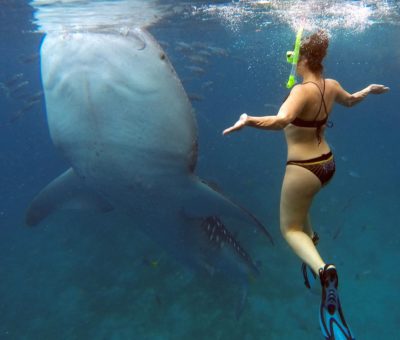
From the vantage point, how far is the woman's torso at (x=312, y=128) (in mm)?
2896

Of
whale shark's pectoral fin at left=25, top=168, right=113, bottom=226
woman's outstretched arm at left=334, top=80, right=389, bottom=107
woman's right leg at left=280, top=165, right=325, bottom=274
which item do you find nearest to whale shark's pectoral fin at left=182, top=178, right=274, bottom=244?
woman's right leg at left=280, top=165, right=325, bottom=274

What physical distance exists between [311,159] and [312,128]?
280mm

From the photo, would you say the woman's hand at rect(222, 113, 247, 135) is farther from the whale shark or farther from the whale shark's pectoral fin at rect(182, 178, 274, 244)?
the whale shark's pectoral fin at rect(182, 178, 274, 244)

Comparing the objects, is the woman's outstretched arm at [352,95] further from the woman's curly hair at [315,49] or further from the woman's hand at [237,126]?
the woman's hand at [237,126]

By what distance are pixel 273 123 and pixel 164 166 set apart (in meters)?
1.20

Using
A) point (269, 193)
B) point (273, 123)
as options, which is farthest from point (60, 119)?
point (269, 193)

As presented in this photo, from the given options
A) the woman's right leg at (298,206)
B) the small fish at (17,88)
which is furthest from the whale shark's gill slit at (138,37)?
the small fish at (17,88)

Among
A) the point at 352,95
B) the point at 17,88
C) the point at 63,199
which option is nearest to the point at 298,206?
the point at 352,95

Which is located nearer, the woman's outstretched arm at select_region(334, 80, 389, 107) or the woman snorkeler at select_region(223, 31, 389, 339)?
the woman snorkeler at select_region(223, 31, 389, 339)

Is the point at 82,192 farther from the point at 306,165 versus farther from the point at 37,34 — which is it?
the point at 37,34

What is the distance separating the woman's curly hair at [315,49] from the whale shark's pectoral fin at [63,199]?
9.69 feet

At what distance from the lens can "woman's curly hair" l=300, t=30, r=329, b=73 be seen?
297 cm

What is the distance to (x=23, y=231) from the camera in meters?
15.8

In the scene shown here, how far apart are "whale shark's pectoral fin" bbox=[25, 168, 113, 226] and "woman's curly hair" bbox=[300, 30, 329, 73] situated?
295 cm
